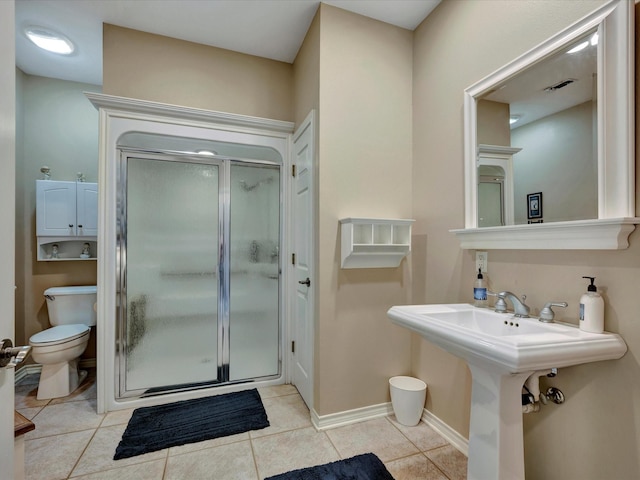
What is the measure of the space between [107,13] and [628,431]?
3.58m

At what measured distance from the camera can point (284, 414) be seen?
2.13 metres

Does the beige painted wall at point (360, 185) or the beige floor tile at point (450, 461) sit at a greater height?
the beige painted wall at point (360, 185)

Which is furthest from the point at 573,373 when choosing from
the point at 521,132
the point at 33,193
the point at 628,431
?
the point at 33,193

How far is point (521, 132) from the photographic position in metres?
1.45

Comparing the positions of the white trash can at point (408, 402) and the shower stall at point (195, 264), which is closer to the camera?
the white trash can at point (408, 402)

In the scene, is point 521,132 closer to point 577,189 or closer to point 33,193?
point 577,189

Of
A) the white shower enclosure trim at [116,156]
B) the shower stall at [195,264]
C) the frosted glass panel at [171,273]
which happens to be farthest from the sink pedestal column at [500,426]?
the frosted glass panel at [171,273]

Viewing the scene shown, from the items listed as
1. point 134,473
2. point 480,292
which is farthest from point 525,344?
point 134,473

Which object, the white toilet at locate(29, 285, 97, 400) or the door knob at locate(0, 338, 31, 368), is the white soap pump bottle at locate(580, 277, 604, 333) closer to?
the door knob at locate(0, 338, 31, 368)

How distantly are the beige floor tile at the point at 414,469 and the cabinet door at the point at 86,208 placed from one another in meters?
3.02

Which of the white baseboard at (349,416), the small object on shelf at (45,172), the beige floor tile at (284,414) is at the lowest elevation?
the beige floor tile at (284,414)

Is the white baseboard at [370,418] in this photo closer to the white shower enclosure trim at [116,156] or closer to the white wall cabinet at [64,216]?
the white shower enclosure trim at [116,156]

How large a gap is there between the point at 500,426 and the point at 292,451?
1.16 metres

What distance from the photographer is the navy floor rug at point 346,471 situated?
1538 millimetres
